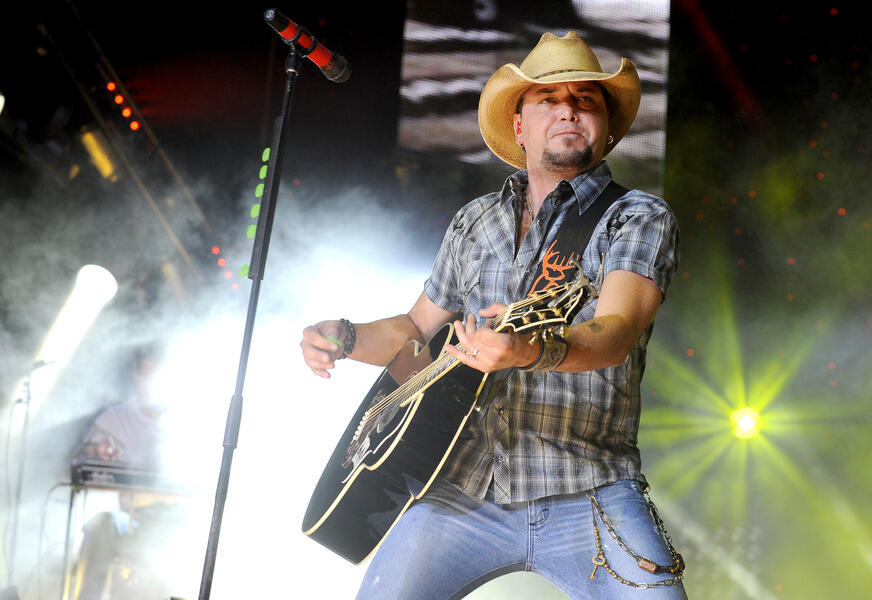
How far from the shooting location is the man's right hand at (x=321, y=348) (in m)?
2.13

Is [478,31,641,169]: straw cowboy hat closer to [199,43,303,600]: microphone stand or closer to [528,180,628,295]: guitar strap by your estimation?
[528,180,628,295]: guitar strap

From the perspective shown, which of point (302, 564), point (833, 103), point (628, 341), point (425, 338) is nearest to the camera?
point (628, 341)

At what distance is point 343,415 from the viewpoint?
4988 millimetres

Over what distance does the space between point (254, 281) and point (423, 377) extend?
58cm

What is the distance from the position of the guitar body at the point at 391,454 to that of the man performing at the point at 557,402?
0.06 metres

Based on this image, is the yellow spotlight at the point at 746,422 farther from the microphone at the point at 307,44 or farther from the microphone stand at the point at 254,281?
the microphone stand at the point at 254,281

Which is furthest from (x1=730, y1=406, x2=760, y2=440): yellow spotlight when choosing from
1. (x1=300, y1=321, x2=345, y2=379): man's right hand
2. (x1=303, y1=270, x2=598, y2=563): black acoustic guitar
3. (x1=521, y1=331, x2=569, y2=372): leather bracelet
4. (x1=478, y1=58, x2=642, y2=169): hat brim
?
(x1=521, y1=331, x2=569, y2=372): leather bracelet

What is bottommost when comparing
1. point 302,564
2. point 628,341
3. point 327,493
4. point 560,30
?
point 302,564

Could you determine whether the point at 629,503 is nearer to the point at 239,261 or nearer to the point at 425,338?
the point at 425,338

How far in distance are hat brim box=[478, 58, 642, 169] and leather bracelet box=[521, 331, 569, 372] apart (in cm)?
89

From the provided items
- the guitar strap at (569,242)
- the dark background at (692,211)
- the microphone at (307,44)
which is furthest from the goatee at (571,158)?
the dark background at (692,211)

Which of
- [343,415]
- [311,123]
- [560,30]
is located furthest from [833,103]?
[343,415]

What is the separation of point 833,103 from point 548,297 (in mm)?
4196

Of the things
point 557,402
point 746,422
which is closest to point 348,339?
point 557,402
